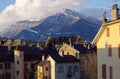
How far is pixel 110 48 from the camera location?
168 ft

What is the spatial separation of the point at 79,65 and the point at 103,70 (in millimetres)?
39822

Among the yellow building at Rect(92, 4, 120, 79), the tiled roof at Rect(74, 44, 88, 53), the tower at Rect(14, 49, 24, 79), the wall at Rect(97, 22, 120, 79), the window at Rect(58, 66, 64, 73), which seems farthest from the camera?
the tiled roof at Rect(74, 44, 88, 53)

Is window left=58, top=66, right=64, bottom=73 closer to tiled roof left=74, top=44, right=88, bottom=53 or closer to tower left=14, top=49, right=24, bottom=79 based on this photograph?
tower left=14, top=49, right=24, bottom=79

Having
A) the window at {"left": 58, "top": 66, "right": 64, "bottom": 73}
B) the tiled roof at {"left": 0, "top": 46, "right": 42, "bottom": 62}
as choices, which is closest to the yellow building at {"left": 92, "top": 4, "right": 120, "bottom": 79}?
the window at {"left": 58, "top": 66, "right": 64, "bottom": 73}

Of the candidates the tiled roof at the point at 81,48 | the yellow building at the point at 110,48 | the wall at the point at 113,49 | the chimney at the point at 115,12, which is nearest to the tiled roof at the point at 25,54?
→ the tiled roof at the point at 81,48

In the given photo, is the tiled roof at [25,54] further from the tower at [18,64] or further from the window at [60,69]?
the window at [60,69]

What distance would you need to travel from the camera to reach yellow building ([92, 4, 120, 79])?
48969 millimetres

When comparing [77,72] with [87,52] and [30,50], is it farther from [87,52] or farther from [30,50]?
[30,50]

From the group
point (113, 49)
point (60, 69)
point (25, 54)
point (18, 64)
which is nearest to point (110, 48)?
point (113, 49)

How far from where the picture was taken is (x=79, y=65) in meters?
92.8

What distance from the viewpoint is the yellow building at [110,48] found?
4897 cm

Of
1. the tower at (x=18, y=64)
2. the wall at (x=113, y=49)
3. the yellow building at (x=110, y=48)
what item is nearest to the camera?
the wall at (x=113, y=49)

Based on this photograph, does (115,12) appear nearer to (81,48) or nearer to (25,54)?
(25,54)

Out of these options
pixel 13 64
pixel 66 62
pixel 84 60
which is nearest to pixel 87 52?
pixel 84 60
